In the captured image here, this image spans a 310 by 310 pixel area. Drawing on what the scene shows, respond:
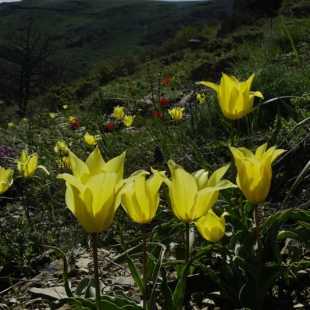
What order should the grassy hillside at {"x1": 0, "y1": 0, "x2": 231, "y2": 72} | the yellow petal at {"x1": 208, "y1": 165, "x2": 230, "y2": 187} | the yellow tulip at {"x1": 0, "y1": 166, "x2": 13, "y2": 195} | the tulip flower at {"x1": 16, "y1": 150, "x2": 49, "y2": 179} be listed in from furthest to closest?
the grassy hillside at {"x1": 0, "y1": 0, "x2": 231, "y2": 72}
the tulip flower at {"x1": 16, "y1": 150, "x2": 49, "y2": 179}
the yellow tulip at {"x1": 0, "y1": 166, "x2": 13, "y2": 195}
the yellow petal at {"x1": 208, "y1": 165, "x2": 230, "y2": 187}

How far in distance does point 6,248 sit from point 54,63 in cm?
3084

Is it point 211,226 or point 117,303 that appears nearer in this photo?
point 117,303

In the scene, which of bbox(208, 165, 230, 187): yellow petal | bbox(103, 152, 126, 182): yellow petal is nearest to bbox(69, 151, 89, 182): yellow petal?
bbox(103, 152, 126, 182): yellow petal

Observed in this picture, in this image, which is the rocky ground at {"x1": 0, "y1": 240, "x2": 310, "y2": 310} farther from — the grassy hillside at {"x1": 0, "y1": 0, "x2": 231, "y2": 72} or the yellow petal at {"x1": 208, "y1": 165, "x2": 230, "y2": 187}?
the grassy hillside at {"x1": 0, "y1": 0, "x2": 231, "y2": 72}

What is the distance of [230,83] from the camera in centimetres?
187

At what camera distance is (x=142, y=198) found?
50.4 inches

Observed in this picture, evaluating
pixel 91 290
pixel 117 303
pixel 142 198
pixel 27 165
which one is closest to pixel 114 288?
pixel 91 290

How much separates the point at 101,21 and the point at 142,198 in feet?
419

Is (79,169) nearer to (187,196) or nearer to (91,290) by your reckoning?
(187,196)

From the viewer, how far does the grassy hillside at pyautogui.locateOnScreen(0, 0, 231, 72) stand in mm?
101062

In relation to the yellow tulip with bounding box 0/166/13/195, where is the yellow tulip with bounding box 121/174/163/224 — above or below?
above

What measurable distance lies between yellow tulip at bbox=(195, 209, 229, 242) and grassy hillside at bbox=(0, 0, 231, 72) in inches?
3592

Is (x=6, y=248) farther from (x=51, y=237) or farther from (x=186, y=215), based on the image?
(x=186, y=215)

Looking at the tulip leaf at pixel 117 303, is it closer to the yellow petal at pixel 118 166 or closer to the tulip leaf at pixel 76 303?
the tulip leaf at pixel 76 303
